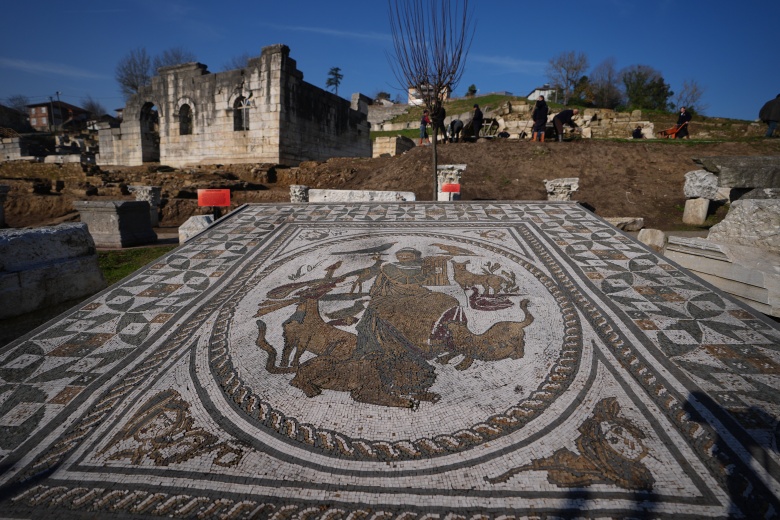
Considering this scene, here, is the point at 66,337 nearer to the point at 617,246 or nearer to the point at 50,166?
the point at 617,246

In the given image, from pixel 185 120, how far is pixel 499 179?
14.2 m

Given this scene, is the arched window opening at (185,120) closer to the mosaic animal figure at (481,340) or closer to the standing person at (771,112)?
the mosaic animal figure at (481,340)

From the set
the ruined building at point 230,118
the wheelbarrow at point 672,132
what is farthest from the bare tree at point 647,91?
the ruined building at point 230,118

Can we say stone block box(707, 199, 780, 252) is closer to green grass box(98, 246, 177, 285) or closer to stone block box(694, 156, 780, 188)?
stone block box(694, 156, 780, 188)

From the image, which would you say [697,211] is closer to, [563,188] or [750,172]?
[750,172]

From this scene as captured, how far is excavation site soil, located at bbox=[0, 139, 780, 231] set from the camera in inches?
348

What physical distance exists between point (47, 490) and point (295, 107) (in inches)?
601

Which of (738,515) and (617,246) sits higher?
(617,246)

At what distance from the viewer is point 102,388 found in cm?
196

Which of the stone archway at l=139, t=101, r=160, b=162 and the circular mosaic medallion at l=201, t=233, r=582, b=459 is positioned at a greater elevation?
the stone archway at l=139, t=101, r=160, b=162

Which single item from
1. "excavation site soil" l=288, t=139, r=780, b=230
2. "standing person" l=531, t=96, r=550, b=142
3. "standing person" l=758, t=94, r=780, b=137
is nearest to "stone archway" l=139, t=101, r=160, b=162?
"excavation site soil" l=288, t=139, r=780, b=230

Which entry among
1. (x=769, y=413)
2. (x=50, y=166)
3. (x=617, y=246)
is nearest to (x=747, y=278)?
(x=617, y=246)

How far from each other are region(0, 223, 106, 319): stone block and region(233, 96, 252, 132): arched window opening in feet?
41.0

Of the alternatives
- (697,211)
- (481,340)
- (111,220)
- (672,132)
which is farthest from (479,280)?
(672,132)
